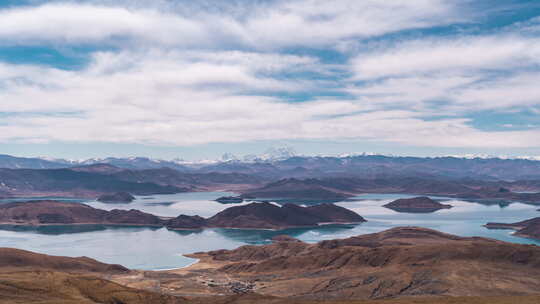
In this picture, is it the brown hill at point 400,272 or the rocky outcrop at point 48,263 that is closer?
the brown hill at point 400,272

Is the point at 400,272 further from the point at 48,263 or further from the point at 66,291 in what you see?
the point at 48,263

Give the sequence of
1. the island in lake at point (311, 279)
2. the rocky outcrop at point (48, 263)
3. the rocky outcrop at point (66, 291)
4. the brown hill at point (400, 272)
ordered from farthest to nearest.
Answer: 1. the rocky outcrop at point (48, 263)
2. the brown hill at point (400, 272)
3. the island in lake at point (311, 279)
4. the rocky outcrop at point (66, 291)

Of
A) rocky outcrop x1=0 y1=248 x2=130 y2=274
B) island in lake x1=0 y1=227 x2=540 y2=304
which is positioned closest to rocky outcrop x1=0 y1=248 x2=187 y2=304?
island in lake x1=0 y1=227 x2=540 y2=304

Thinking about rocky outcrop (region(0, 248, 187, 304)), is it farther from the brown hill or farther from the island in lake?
the brown hill

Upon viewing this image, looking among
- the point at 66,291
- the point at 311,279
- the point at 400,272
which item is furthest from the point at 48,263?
the point at 400,272

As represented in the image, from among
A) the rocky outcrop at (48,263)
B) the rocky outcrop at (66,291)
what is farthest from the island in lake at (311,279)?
the rocky outcrop at (48,263)

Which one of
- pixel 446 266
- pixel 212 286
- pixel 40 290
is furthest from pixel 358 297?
pixel 40 290

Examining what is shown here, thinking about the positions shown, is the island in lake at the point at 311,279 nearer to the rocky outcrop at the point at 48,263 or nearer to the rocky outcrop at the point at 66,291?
the rocky outcrop at the point at 66,291

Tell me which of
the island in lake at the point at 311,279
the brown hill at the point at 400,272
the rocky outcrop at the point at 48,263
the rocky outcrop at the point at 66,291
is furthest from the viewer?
the rocky outcrop at the point at 48,263

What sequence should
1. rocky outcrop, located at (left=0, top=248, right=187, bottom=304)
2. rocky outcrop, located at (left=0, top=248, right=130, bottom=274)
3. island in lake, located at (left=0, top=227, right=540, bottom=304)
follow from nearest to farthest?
rocky outcrop, located at (left=0, top=248, right=187, bottom=304), island in lake, located at (left=0, top=227, right=540, bottom=304), rocky outcrop, located at (left=0, top=248, right=130, bottom=274)
